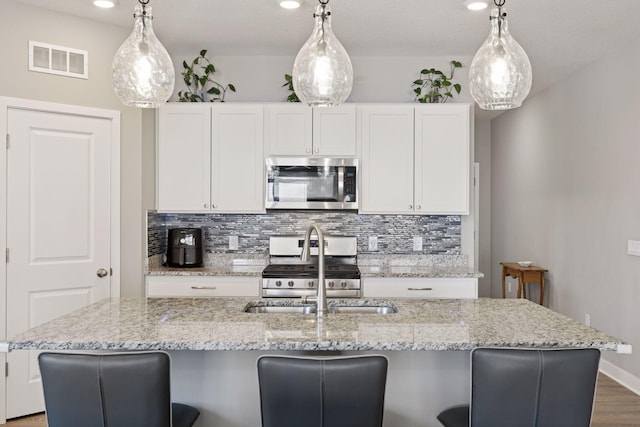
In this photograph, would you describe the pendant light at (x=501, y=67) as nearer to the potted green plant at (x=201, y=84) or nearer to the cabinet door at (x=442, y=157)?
the cabinet door at (x=442, y=157)

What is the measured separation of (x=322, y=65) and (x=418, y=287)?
238 centimetres

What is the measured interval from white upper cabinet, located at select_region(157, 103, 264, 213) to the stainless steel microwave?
0.58 ft

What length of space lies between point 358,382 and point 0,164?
2958 millimetres

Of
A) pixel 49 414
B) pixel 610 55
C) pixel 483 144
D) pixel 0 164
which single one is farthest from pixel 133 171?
pixel 483 144

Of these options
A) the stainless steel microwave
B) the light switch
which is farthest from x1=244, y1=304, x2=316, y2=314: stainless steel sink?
the light switch

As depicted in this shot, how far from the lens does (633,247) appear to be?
4090mm

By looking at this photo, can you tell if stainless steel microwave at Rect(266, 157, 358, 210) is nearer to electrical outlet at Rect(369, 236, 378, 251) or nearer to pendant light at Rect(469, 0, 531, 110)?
electrical outlet at Rect(369, 236, 378, 251)

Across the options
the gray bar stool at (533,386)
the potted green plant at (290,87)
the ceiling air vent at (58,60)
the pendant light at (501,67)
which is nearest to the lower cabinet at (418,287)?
the potted green plant at (290,87)

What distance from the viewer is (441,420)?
2.02m

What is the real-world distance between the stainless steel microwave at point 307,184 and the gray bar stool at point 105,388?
2.65 metres

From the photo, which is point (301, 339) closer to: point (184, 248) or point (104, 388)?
point (104, 388)

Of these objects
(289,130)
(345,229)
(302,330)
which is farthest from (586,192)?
(302,330)

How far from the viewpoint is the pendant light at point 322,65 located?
2.20 meters

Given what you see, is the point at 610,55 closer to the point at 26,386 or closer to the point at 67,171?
the point at 67,171
